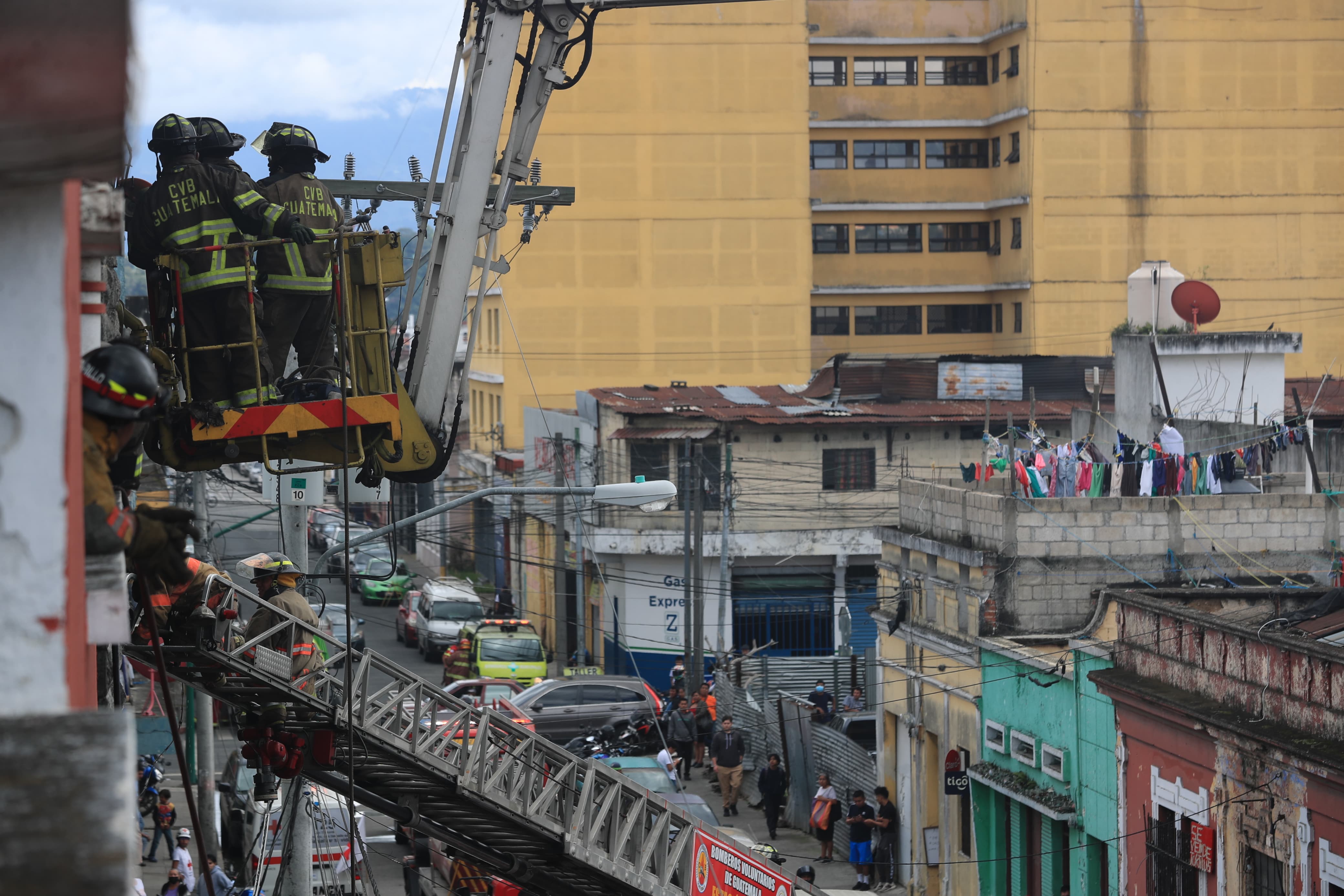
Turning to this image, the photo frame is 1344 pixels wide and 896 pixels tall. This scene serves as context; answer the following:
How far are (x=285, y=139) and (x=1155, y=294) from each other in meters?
23.5

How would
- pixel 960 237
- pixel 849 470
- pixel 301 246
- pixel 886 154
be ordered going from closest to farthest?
pixel 301 246, pixel 849 470, pixel 886 154, pixel 960 237

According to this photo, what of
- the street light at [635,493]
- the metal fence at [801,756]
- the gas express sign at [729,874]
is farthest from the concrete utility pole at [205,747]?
the metal fence at [801,756]

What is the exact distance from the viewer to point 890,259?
208 ft

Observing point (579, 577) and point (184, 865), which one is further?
point (579, 577)

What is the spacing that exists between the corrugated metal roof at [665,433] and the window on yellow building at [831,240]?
20.9m

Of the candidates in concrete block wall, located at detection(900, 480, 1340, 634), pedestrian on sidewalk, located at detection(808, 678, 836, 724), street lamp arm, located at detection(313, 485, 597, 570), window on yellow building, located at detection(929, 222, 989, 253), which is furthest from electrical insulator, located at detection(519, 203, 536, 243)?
window on yellow building, located at detection(929, 222, 989, 253)

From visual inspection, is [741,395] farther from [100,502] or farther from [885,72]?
[100,502]

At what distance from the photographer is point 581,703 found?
32719 millimetres

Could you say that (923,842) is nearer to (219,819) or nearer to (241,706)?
(219,819)

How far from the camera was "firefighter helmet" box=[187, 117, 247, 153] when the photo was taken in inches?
392

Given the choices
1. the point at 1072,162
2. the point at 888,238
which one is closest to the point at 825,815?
the point at 888,238

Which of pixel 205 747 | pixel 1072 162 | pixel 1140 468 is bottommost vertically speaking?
pixel 205 747

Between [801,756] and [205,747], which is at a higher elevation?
[205,747]

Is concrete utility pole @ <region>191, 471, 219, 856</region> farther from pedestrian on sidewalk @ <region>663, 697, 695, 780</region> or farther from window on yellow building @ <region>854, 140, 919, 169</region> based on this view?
window on yellow building @ <region>854, 140, 919, 169</region>
